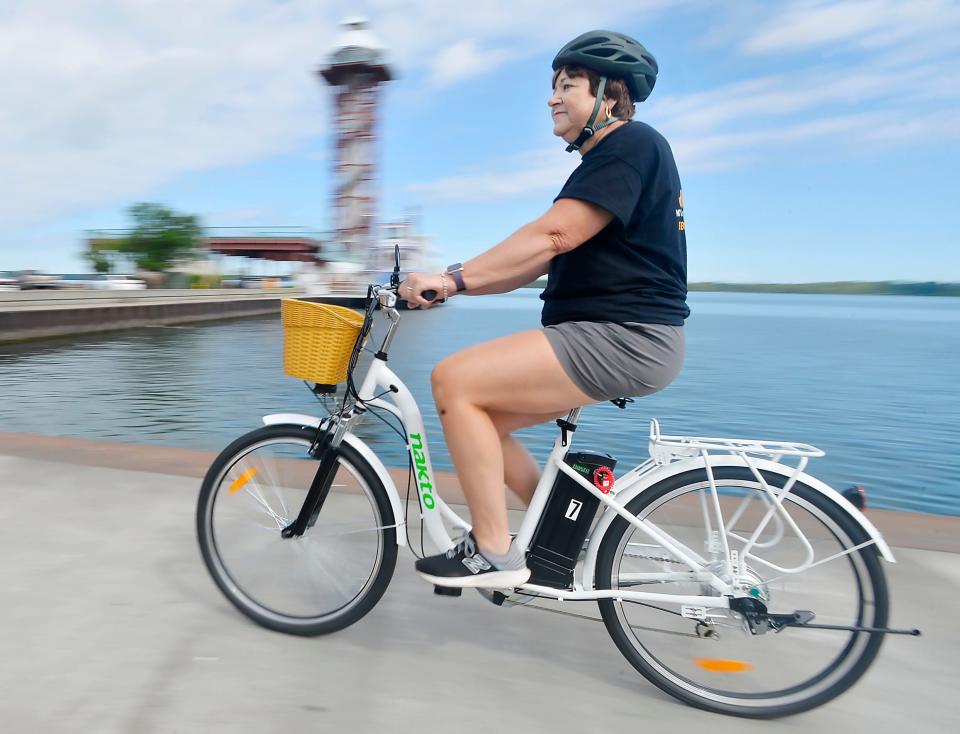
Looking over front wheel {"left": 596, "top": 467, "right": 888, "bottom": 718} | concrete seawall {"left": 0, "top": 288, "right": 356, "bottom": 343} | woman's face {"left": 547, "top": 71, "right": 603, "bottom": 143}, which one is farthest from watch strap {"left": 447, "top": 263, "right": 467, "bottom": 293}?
concrete seawall {"left": 0, "top": 288, "right": 356, "bottom": 343}

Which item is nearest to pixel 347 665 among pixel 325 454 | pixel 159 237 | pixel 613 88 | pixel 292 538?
pixel 292 538

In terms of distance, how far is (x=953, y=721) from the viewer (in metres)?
2.24

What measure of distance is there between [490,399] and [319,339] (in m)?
0.57

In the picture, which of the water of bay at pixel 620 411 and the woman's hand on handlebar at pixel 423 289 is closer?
the woman's hand on handlebar at pixel 423 289

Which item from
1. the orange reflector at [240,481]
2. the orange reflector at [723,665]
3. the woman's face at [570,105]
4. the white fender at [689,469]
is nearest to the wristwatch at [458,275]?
the woman's face at [570,105]

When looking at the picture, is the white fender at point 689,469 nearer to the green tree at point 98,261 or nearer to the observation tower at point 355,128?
the observation tower at point 355,128

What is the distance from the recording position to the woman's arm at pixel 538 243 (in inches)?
84.4

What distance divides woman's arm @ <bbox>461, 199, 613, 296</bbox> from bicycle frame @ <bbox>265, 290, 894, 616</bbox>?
0.31m

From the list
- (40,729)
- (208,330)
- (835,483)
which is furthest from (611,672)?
(208,330)

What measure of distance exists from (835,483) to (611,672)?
21.5ft

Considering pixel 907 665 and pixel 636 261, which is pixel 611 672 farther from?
pixel 636 261

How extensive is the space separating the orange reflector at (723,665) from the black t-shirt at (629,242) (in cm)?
112

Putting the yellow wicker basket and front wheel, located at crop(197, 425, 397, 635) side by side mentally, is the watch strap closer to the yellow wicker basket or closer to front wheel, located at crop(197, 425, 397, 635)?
the yellow wicker basket

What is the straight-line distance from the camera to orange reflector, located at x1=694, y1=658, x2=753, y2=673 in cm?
246
